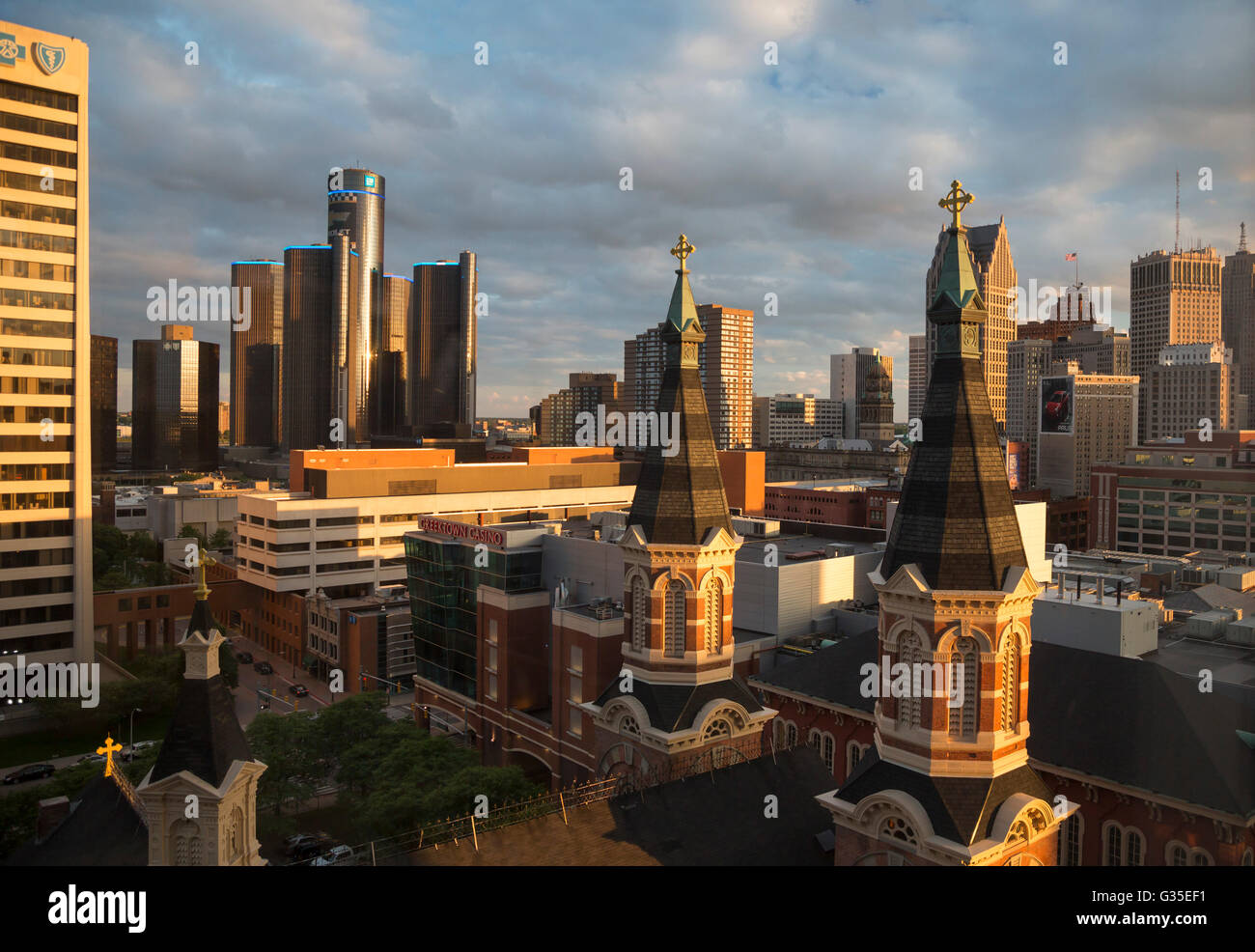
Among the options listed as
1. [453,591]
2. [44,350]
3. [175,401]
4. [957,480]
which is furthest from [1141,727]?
[175,401]

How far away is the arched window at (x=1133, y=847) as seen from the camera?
2130 cm

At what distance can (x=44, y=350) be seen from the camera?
6334cm

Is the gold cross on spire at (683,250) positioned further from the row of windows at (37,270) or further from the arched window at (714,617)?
the row of windows at (37,270)

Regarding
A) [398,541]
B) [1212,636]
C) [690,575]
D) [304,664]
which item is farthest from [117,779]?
[398,541]

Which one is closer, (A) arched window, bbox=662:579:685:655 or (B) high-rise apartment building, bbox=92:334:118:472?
(A) arched window, bbox=662:579:685:655

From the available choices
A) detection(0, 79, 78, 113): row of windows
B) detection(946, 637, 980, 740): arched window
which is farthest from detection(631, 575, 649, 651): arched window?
detection(0, 79, 78, 113): row of windows

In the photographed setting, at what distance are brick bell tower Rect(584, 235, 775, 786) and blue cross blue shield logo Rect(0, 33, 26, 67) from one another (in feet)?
201

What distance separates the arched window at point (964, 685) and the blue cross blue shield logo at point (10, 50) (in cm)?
7487

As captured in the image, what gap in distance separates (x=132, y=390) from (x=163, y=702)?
386 feet

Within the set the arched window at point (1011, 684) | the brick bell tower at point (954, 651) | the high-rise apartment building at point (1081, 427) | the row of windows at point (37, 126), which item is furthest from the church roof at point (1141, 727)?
the high-rise apartment building at point (1081, 427)

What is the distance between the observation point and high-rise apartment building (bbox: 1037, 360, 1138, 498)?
174 metres

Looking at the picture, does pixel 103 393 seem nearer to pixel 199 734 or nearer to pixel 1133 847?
pixel 199 734

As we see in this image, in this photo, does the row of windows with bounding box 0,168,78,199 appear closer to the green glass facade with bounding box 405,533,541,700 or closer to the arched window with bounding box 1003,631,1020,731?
the green glass facade with bounding box 405,533,541,700
